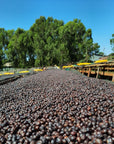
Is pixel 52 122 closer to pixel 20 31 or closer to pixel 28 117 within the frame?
pixel 28 117

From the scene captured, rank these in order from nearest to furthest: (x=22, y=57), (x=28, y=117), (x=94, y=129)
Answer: (x=94, y=129) → (x=28, y=117) → (x=22, y=57)

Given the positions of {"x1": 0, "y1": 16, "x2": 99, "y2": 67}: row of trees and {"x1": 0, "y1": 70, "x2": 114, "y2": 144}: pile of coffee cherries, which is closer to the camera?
{"x1": 0, "y1": 70, "x2": 114, "y2": 144}: pile of coffee cherries

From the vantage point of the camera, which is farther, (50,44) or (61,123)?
(50,44)

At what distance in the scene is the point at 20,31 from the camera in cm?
4106

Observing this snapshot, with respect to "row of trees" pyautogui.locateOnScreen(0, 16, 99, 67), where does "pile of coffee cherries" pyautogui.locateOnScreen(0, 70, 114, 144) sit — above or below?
below

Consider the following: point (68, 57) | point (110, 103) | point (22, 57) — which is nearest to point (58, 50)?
point (68, 57)

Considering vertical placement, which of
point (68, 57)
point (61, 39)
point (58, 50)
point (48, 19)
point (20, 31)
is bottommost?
point (68, 57)

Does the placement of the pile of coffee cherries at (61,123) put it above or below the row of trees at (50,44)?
below

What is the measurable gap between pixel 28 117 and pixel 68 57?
30.2 meters

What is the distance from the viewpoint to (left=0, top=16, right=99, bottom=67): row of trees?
32656 millimetres

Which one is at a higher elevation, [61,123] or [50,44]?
[50,44]

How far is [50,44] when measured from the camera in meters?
35.8

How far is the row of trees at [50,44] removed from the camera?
32.7 meters

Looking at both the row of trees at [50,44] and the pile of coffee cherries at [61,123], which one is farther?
the row of trees at [50,44]
